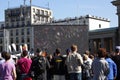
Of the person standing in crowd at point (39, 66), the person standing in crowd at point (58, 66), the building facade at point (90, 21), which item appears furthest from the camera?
the building facade at point (90, 21)

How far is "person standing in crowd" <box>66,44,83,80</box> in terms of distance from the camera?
662 inches

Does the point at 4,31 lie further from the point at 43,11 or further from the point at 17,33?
the point at 43,11

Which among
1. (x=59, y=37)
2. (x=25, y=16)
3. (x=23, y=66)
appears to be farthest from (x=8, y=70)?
(x=25, y=16)

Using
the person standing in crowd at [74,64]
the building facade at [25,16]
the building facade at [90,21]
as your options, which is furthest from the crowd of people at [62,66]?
the building facade at [90,21]

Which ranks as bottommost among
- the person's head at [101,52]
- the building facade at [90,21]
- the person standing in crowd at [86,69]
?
the person standing in crowd at [86,69]

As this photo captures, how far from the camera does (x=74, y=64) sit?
16938mm

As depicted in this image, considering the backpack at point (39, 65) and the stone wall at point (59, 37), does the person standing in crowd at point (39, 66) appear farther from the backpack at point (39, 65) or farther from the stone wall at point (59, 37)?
the stone wall at point (59, 37)

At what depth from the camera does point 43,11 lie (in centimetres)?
16825

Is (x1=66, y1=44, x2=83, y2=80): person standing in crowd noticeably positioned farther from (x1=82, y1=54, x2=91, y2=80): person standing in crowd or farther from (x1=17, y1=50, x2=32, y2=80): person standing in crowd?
(x1=82, y1=54, x2=91, y2=80): person standing in crowd

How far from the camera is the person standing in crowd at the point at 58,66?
18.8 metres

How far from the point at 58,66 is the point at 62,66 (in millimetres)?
174

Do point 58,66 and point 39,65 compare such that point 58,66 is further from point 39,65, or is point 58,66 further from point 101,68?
point 101,68

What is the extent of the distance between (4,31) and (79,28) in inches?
4334

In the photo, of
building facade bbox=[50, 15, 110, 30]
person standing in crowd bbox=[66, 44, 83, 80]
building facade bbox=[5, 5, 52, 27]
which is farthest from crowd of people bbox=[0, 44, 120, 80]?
building facade bbox=[50, 15, 110, 30]
